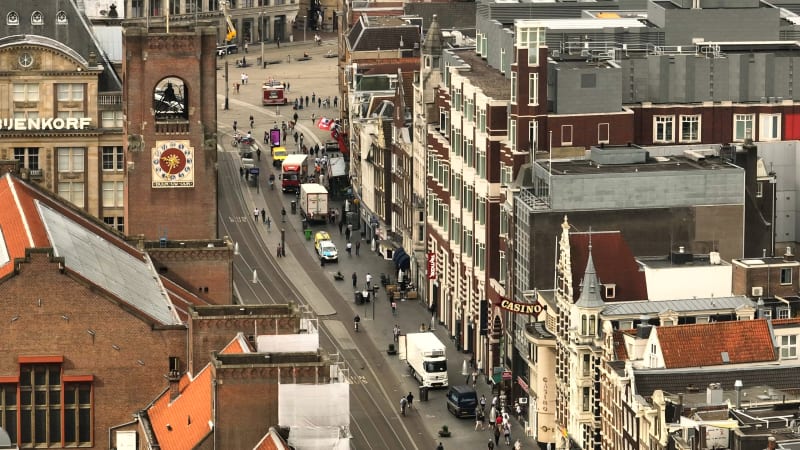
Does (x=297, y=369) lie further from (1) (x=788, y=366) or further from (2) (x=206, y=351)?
(1) (x=788, y=366)

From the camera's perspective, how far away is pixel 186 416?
178 m

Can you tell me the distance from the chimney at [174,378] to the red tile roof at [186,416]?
16.0 inches

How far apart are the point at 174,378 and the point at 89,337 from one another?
261 inches

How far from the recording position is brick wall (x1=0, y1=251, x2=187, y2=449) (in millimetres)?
188875

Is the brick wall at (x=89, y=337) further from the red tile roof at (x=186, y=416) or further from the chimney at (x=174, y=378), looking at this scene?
the red tile roof at (x=186, y=416)

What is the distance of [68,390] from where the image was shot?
19175cm

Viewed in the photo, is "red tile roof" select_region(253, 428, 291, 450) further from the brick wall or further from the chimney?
the brick wall

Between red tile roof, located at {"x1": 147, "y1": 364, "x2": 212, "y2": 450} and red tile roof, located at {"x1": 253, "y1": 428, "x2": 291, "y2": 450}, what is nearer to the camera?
red tile roof, located at {"x1": 253, "y1": 428, "x2": 291, "y2": 450}

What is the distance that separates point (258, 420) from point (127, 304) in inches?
893

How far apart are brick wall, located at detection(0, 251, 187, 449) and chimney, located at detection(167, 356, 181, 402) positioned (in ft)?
1.61

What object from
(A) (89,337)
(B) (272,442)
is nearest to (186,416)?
(B) (272,442)

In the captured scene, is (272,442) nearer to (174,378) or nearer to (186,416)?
(186,416)

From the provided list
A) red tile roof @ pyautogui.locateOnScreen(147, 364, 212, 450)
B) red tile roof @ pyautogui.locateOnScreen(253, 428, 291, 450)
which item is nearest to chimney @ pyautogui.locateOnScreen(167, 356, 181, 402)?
red tile roof @ pyautogui.locateOnScreen(147, 364, 212, 450)

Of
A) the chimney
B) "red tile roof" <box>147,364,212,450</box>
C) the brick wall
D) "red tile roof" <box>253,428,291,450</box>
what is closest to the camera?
"red tile roof" <box>253,428,291,450</box>
